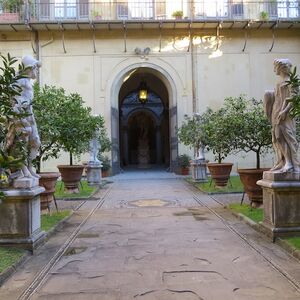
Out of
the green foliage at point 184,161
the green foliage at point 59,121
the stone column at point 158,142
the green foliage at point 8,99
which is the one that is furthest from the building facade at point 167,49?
the green foliage at point 8,99

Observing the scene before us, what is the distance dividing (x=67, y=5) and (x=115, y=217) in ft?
49.6

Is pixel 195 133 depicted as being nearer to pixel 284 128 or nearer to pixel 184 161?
pixel 184 161

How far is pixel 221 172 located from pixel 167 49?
9.65 metres

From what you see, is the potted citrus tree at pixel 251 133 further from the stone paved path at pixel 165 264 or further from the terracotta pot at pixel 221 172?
the terracotta pot at pixel 221 172

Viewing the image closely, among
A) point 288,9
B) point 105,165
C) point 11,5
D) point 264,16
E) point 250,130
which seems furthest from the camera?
point 288,9

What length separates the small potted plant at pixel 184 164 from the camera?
19.8 meters

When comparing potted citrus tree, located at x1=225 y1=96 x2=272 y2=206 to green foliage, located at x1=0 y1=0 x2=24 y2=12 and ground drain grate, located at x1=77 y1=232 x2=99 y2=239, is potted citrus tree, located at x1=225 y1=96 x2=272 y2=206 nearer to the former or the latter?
ground drain grate, located at x1=77 y1=232 x2=99 y2=239

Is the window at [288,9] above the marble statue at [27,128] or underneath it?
above

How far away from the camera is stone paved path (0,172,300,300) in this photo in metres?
4.01

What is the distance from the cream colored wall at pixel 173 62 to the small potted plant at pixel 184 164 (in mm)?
532

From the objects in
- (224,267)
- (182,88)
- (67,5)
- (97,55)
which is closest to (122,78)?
(97,55)

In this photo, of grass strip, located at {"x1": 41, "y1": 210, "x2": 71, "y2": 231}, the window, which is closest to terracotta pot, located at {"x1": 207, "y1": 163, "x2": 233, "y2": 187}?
grass strip, located at {"x1": 41, "y1": 210, "x2": 71, "y2": 231}

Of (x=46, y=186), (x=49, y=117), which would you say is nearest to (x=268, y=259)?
(x=46, y=186)

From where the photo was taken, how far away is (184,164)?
19.8m
